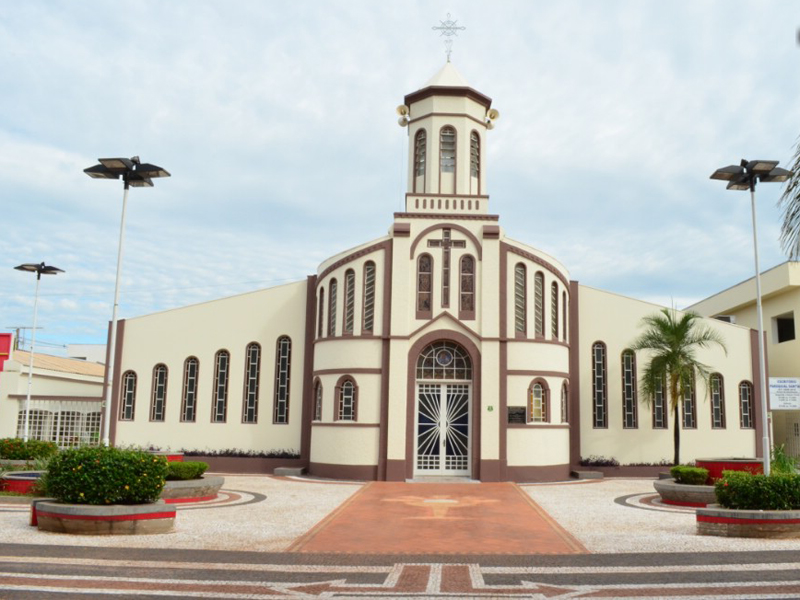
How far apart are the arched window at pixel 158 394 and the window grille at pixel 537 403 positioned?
12.8 m

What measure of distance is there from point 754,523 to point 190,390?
19.7m

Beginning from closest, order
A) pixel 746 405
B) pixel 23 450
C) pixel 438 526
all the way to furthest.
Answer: pixel 438 526
pixel 23 450
pixel 746 405

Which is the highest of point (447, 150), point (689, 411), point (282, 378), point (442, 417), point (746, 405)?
point (447, 150)

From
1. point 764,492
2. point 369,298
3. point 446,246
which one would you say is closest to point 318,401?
point 369,298

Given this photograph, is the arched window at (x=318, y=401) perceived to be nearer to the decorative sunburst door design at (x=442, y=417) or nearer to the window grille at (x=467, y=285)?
the decorative sunburst door design at (x=442, y=417)

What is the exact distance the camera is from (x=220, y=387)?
2698 centimetres

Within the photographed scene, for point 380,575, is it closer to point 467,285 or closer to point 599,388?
point 467,285

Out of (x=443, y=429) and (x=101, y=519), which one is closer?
(x=101, y=519)

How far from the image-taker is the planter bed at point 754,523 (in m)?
12.6

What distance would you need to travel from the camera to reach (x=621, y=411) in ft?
86.7

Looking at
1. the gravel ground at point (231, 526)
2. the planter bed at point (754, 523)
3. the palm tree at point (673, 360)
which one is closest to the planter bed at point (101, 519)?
the gravel ground at point (231, 526)

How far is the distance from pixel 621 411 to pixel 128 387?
17.5 m

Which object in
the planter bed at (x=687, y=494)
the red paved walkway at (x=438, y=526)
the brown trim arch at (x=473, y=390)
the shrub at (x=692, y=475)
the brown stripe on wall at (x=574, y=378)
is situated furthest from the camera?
the brown stripe on wall at (x=574, y=378)

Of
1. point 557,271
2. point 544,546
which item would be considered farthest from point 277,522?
point 557,271
